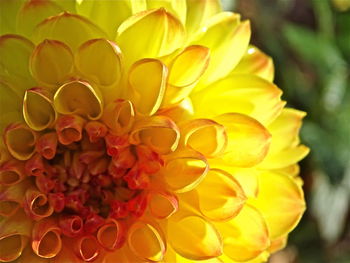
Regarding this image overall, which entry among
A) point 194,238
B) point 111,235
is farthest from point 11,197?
point 194,238

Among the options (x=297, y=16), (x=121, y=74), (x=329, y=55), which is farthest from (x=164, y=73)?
(x=297, y=16)

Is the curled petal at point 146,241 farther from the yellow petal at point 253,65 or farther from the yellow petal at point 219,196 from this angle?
the yellow petal at point 253,65

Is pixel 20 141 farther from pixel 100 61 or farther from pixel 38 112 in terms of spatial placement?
pixel 100 61

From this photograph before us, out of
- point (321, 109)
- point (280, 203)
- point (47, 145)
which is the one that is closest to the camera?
point (47, 145)

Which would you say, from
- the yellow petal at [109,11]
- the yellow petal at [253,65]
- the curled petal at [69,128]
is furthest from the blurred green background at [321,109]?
the curled petal at [69,128]

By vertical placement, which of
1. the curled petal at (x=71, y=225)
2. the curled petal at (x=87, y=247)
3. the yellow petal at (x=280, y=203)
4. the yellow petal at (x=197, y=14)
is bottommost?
the yellow petal at (x=280, y=203)

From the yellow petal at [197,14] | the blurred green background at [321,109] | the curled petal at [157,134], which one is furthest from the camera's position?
the blurred green background at [321,109]
